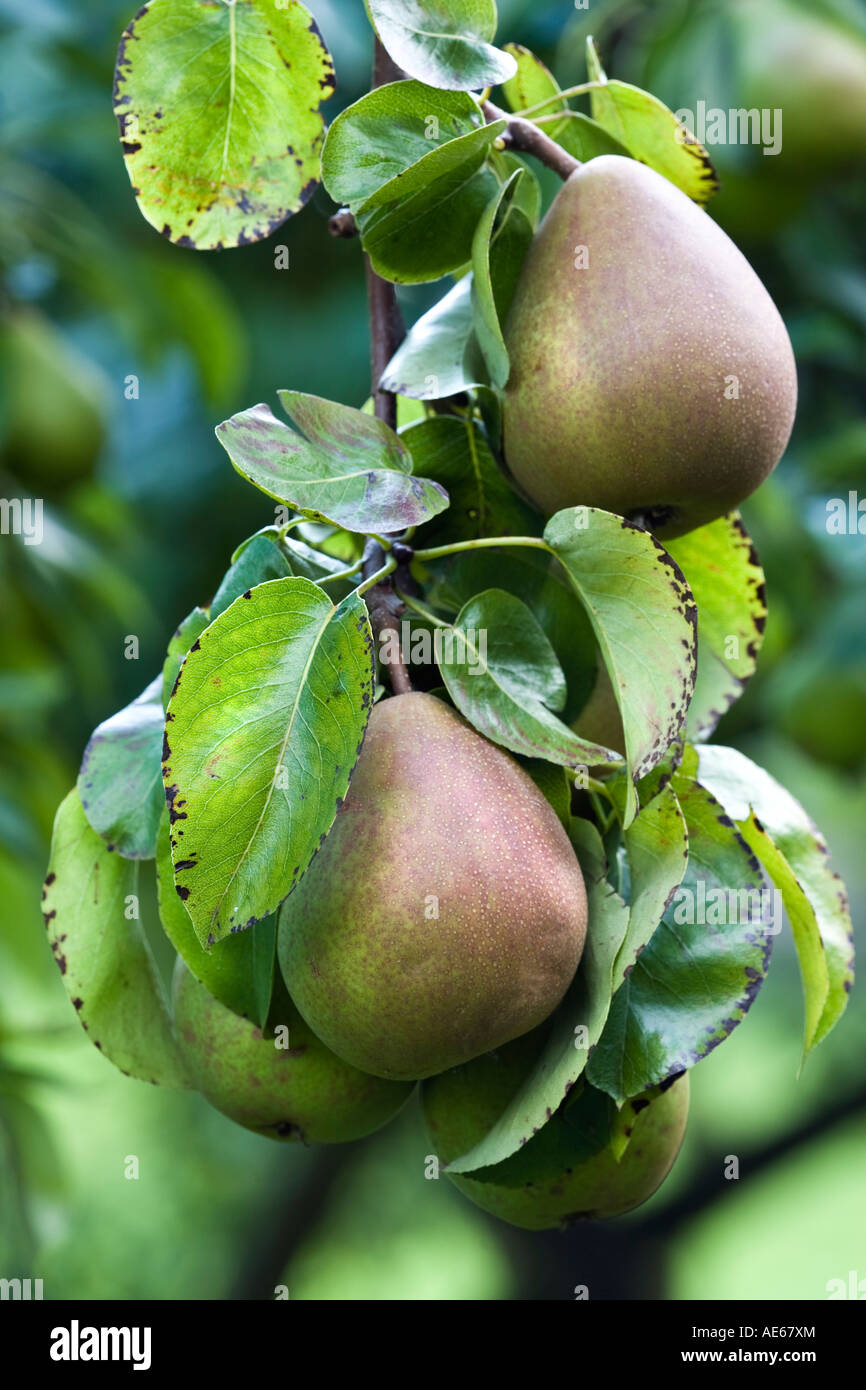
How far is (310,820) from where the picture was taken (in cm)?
48

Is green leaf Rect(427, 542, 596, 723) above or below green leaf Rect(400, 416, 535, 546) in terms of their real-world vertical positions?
below

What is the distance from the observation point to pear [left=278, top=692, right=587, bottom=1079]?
49cm

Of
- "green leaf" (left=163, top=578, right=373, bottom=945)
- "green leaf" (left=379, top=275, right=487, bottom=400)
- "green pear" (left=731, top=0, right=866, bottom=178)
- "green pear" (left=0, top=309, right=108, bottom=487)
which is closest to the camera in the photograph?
"green leaf" (left=163, top=578, right=373, bottom=945)

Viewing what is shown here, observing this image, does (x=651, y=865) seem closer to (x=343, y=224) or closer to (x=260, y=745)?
(x=260, y=745)

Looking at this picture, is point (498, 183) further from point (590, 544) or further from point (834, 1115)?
point (834, 1115)

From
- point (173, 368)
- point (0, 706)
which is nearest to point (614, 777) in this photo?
point (0, 706)

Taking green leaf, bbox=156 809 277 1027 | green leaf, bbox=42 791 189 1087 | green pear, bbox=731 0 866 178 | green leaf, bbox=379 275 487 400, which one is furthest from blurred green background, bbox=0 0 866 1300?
green leaf, bbox=379 275 487 400

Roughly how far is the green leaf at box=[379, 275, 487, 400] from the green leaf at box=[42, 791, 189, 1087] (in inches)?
8.9

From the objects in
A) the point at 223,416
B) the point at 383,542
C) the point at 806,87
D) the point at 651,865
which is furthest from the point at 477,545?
the point at 223,416

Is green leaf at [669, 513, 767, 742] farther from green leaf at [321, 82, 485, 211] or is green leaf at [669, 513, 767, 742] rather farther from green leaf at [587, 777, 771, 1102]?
green leaf at [321, 82, 485, 211]

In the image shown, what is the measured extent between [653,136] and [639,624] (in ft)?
0.86

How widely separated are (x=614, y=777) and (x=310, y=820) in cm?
14

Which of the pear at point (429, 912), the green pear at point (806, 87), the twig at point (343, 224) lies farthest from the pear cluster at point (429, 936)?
the green pear at point (806, 87)

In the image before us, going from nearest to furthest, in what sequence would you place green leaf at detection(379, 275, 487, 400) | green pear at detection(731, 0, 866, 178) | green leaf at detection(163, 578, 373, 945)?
green leaf at detection(163, 578, 373, 945) → green leaf at detection(379, 275, 487, 400) → green pear at detection(731, 0, 866, 178)
